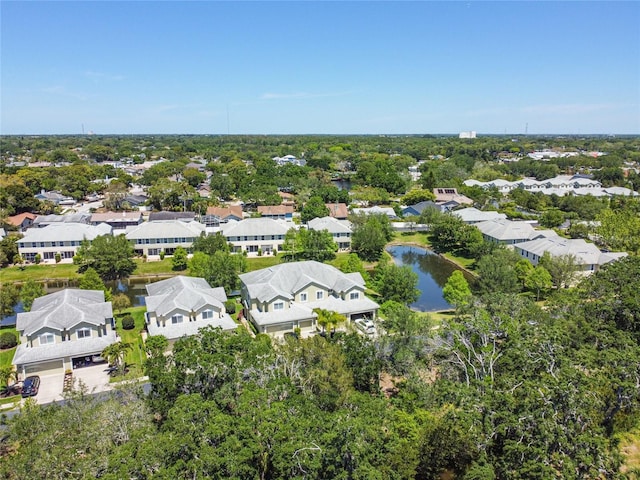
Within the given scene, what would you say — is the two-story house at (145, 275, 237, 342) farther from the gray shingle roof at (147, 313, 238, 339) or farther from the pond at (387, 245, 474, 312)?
the pond at (387, 245, 474, 312)

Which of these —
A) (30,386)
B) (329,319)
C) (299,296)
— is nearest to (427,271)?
(299,296)

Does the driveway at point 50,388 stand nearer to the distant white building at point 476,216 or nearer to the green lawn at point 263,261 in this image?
the green lawn at point 263,261

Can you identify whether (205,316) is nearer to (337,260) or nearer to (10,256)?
(337,260)

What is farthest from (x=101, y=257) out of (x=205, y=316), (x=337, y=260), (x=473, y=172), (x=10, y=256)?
(x=473, y=172)

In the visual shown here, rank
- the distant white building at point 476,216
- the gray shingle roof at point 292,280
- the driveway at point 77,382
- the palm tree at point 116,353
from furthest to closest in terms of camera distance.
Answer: the distant white building at point 476,216
the gray shingle roof at point 292,280
the palm tree at point 116,353
the driveway at point 77,382

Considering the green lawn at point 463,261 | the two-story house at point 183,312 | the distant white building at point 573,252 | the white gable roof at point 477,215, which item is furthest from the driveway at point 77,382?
the white gable roof at point 477,215

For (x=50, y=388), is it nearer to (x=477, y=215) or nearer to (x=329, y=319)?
(x=329, y=319)

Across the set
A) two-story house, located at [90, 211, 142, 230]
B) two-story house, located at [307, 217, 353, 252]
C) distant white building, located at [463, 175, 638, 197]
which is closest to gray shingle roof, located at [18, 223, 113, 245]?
two-story house, located at [90, 211, 142, 230]
